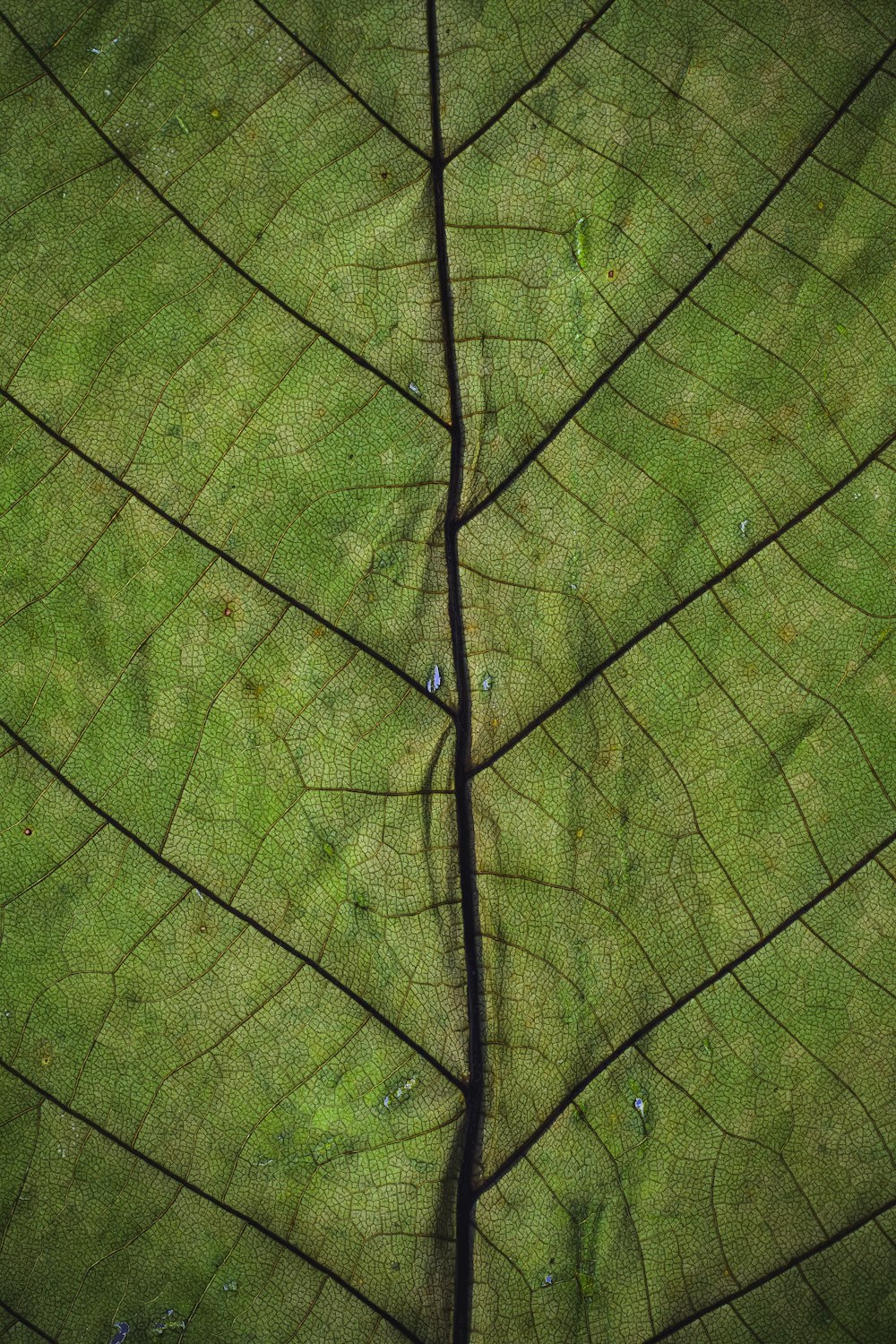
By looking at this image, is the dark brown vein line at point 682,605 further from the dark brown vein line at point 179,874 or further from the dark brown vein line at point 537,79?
the dark brown vein line at point 537,79

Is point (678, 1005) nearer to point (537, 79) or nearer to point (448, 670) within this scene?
point (448, 670)

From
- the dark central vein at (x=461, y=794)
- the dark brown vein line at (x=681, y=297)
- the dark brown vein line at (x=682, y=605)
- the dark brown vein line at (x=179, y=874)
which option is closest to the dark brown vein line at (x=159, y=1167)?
the dark central vein at (x=461, y=794)

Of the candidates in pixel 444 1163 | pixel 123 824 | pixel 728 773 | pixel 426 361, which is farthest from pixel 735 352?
pixel 444 1163

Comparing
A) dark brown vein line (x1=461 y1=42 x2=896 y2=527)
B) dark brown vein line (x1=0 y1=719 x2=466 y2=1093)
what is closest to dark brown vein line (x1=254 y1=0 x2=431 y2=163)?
dark brown vein line (x1=461 y1=42 x2=896 y2=527)

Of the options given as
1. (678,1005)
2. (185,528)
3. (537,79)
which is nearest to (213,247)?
(185,528)

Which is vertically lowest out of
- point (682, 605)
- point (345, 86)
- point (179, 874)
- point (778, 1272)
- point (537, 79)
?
point (179, 874)
